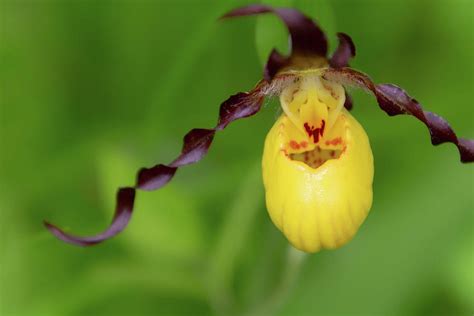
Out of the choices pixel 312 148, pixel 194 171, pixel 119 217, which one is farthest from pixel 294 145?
pixel 194 171

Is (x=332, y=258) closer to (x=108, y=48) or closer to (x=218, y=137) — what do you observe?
(x=218, y=137)

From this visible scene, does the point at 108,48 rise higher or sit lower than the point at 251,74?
higher

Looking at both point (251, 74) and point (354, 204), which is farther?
point (251, 74)

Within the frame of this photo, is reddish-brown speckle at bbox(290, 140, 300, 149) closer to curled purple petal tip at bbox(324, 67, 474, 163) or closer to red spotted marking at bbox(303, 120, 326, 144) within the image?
red spotted marking at bbox(303, 120, 326, 144)

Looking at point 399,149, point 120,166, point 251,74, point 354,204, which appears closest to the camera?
point 354,204

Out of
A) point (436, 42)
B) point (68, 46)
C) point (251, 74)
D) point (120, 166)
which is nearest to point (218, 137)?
point (251, 74)

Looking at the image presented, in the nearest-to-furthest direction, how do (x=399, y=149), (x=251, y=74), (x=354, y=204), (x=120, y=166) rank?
(x=354, y=204), (x=120, y=166), (x=399, y=149), (x=251, y=74)

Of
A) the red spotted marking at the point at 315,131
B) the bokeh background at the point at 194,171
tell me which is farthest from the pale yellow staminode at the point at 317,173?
the bokeh background at the point at 194,171
